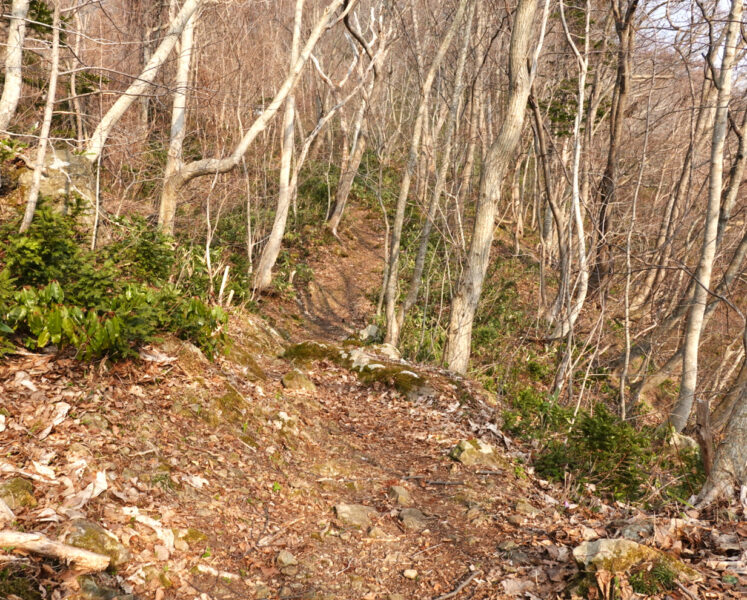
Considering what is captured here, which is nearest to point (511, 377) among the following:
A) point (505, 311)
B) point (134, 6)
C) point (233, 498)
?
point (505, 311)

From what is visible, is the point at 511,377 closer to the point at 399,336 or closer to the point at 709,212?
the point at 399,336

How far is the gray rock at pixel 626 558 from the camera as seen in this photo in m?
2.92

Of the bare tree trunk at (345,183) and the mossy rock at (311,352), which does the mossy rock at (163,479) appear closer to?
the mossy rock at (311,352)

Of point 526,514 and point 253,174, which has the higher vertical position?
point 253,174

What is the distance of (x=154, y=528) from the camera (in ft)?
10.4

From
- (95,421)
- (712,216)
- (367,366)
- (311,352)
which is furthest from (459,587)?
(712,216)

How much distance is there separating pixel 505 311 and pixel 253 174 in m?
7.11

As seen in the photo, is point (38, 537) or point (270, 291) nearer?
point (38, 537)

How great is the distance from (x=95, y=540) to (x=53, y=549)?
9.5 inches

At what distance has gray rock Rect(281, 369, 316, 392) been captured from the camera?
6.36 m

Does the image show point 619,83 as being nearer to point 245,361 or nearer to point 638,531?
point 245,361

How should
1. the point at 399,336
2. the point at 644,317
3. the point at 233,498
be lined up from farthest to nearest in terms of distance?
the point at 644,317 → the point at 399,336 → the point at 233,498

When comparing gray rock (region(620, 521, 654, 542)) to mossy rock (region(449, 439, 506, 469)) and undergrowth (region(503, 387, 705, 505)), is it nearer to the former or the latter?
undergrowth (region(503, 387, 705, 505))

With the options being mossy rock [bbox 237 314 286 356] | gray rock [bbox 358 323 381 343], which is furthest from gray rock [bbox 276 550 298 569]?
gray rock [bbox 358 323 381 343]
